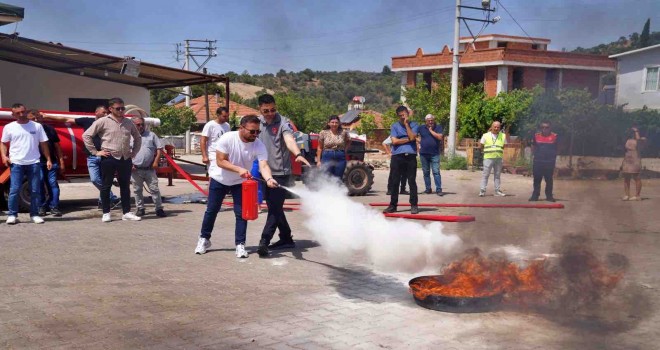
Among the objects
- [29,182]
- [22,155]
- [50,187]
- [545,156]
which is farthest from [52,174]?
[545,156]

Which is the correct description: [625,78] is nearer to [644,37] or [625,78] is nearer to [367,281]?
[644,37]

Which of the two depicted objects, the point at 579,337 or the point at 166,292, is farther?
the point at 166,292

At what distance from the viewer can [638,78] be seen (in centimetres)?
655

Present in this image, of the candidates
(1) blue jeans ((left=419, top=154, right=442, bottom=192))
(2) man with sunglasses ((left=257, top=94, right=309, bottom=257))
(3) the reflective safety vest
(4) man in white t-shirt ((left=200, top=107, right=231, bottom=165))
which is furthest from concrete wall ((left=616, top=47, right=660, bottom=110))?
(1) blue jeans ((left=419, top=154, right=442, bottom=192))

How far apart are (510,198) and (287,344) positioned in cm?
1033

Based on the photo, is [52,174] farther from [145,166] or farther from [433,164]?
[433,164]

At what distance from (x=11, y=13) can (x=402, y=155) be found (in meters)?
10.4

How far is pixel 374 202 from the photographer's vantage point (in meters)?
13.1

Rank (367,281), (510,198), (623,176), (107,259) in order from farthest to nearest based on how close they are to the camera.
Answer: (510,198), (623,176), (107,259), (367,281)

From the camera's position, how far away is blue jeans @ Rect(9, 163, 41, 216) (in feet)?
31.9

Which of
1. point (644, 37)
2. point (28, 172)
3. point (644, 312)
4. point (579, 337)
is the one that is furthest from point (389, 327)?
point (28, 172)

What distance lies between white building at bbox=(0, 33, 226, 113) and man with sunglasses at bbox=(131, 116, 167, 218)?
20.4 feet

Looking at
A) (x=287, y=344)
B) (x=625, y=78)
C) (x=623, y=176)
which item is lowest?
(x=287, y=344)

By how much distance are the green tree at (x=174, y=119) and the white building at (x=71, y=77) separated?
1624 centimetres
